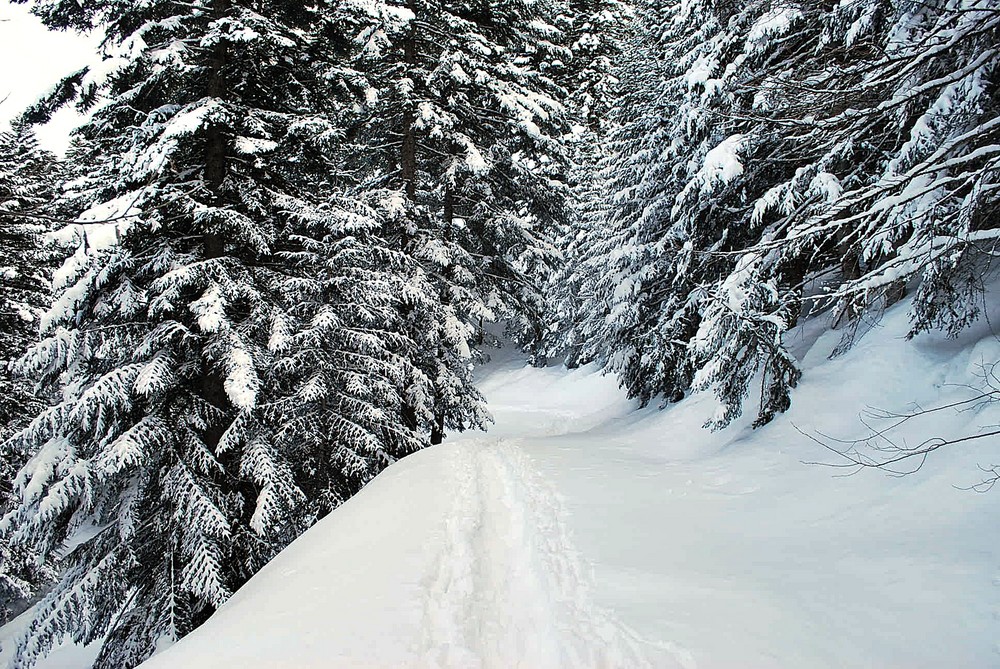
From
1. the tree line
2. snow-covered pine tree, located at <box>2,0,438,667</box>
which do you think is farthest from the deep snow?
snow-covered pine tree, located at <box>2,0,438,667</box>

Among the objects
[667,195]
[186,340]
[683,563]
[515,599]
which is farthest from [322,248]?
[667,195]

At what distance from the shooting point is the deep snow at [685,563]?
3.27 m

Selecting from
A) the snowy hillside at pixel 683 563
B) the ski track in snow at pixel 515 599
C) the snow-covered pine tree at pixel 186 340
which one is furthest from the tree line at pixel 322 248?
the ski track in snow at pixel 515 599

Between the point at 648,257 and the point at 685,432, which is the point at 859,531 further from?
the point at 648,257

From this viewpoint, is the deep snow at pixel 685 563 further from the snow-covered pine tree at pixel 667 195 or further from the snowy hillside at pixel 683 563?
the snow-covered pine tree at pixel 667 195

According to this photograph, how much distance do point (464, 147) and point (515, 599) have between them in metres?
10.3

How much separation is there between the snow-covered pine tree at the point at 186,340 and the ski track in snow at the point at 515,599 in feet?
9.81

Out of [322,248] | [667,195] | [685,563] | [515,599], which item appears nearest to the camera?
[515,599]

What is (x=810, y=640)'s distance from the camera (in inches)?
126

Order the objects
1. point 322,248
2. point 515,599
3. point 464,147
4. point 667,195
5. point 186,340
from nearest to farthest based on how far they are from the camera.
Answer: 1. point 515,599
2. point 186,340
3. point 322,248
4. point 667,195
5. point 464,147

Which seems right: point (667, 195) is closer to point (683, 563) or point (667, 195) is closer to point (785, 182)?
point (785, 182)

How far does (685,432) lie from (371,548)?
6.48 meters

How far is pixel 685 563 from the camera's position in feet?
14.6

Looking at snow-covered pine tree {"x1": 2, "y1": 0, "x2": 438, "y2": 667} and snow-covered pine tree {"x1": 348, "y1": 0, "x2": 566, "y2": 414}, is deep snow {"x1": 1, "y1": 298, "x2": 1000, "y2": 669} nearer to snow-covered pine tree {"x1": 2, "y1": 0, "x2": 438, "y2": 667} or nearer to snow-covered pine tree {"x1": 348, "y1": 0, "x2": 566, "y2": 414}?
snow-covered pine tree {"x1": 2, "y1": 0, "x2": 438, "y2": 667}
